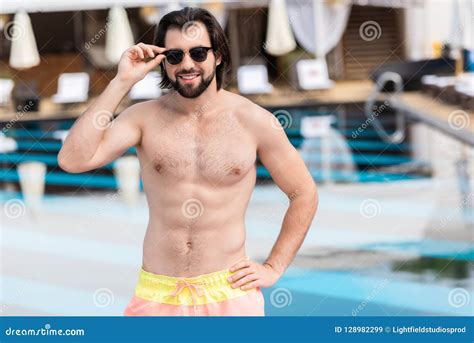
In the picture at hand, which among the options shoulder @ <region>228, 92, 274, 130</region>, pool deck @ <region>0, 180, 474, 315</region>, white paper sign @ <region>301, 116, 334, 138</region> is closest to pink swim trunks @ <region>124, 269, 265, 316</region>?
shoulder @ <region>228, 92, 274, 130</region>

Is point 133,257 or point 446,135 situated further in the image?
point 446,135

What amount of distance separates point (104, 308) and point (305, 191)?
3319 millimetres

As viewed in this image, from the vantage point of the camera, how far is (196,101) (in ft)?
9.15

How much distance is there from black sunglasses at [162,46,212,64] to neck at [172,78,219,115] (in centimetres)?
11

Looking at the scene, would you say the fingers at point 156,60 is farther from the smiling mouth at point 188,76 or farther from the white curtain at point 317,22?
the white curtain at point 317,22

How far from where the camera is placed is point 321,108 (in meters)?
18.4

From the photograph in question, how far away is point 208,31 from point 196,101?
0.20 meters

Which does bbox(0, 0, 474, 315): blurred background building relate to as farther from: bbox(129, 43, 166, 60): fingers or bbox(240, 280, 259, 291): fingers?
bbox(240, 280, 259, 291): fingers

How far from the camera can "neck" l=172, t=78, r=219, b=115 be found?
2.78 m

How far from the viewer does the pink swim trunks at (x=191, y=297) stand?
2.82m

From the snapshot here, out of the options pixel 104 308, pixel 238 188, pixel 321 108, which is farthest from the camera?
pixel 321 108
